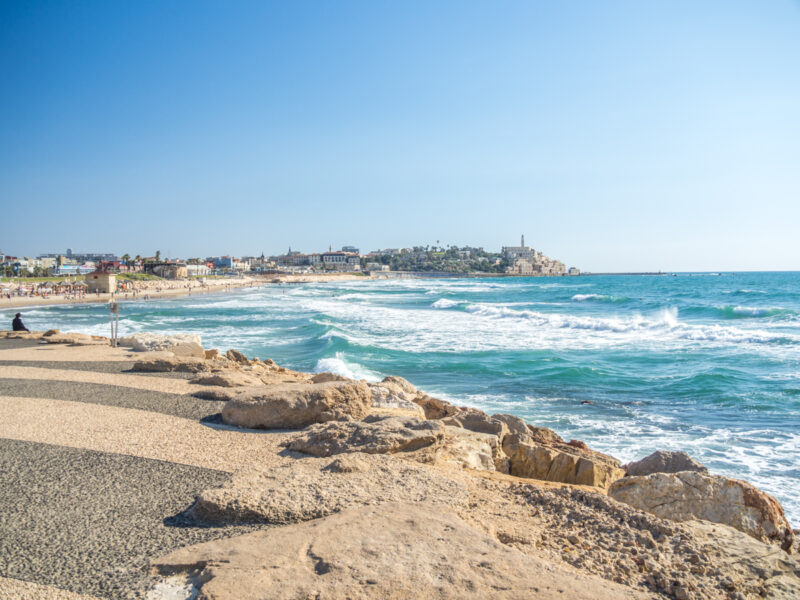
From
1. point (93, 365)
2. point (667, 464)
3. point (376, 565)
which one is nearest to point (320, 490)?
point (376, 565)

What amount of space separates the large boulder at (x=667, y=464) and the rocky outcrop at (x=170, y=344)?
11.4 meters

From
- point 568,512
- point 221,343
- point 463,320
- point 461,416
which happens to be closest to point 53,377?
point 461,416

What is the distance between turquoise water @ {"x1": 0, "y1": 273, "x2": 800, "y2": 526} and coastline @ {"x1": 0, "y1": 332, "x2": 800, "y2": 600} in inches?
146

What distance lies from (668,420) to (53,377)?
42.3 ft

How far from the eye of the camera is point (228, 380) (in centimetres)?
1027

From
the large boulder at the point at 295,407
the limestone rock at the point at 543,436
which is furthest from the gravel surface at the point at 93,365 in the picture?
the limestone rock at the point at 543,436

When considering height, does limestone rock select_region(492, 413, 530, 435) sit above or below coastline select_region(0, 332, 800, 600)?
below

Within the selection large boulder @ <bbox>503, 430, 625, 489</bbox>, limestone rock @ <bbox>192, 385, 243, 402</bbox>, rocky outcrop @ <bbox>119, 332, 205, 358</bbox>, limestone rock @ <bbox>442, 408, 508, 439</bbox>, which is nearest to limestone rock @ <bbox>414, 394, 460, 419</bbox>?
limestone rock @ <bbox>442, 408, 508, 439</bbox>

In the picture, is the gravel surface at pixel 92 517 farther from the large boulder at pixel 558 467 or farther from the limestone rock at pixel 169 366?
the limestone rock at pixel 169 366

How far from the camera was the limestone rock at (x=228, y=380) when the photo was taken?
10.3 m

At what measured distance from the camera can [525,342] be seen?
23062mm

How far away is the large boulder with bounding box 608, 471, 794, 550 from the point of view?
4.81 metres

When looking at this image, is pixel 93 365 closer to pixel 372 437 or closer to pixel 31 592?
pixel 372 437

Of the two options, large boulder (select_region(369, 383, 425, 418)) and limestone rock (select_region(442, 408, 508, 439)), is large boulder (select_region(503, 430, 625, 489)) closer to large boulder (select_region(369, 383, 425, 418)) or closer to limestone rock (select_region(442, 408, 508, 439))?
limestone rock (select_region(442, 408, 508, 439))
